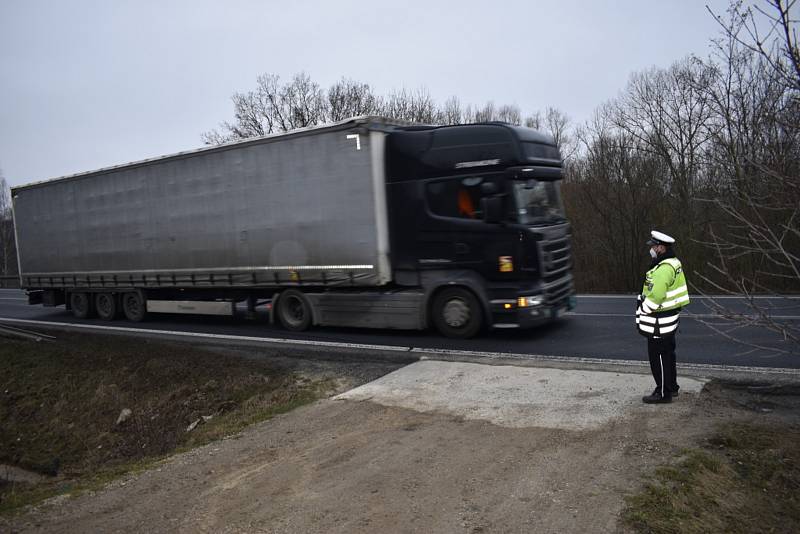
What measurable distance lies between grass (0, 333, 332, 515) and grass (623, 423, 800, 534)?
14.6 ft

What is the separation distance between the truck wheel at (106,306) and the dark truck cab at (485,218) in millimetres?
9166

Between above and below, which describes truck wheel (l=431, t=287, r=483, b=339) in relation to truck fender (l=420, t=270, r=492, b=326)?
below

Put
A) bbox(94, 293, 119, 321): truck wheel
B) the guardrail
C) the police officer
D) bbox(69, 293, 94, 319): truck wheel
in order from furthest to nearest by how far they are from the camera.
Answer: the guardrail → bbox(69, 293, 94, 319): truck wheel → bbox(94, 293, 119, 321): truck wheel → the police officer

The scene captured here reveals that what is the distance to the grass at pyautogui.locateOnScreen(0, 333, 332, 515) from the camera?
25.1 feet

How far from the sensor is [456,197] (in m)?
10.7

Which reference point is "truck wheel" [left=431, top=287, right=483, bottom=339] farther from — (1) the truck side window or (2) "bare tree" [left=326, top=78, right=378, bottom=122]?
(2) "bare tree" [left=326, top=78, right=378, bottom=122]

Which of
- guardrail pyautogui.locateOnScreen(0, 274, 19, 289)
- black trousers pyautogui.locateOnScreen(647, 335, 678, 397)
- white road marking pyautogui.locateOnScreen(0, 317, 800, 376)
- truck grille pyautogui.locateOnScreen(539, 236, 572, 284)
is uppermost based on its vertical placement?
truck grille pyautogui.locateOnScreen(539, 236, 572, 284)

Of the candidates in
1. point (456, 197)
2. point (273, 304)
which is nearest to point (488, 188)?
point (456, 197)

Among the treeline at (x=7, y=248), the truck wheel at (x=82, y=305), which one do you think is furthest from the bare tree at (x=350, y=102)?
the treeline at (x=7, y=248)

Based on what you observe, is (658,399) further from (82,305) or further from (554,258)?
(82,305)

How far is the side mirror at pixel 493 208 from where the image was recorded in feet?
33.2

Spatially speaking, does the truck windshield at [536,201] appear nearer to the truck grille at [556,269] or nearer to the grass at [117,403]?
the truck grille at [556,269]

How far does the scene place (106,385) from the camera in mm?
11055

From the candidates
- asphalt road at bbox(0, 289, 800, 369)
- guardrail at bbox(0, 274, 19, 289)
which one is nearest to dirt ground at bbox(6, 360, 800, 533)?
asphalt road at bbox(0, 289, 800, 369)
